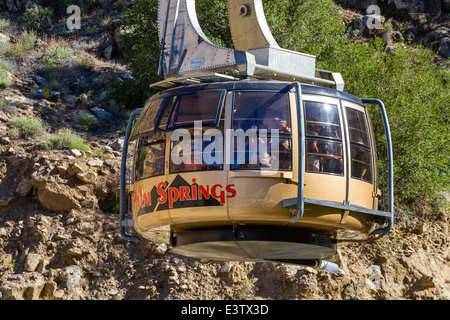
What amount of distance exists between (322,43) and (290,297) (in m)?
10.7

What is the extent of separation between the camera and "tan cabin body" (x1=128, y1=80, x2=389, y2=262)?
12102 millimetres

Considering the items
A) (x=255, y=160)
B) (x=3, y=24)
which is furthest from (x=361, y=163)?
(x=3, y=24)

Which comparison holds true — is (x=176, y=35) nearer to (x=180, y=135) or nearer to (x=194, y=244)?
(x=180, y=135)

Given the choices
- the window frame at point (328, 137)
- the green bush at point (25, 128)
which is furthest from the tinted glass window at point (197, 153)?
the green bush at point (25, 128)

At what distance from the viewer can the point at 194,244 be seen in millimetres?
13602

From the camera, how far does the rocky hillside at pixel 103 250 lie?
20641mm

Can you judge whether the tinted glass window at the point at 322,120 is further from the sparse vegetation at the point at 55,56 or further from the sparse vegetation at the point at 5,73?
the sparse vegetation at the point at 55,56

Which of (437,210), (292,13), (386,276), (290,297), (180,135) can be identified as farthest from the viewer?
(292,13)

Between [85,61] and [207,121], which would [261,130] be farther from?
[85,61]

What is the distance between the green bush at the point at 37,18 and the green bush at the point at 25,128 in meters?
12.1

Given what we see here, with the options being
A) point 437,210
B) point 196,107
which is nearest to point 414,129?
point 437,210

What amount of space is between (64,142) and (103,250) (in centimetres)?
455

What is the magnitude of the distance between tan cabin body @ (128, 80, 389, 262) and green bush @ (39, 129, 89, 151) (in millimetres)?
10999

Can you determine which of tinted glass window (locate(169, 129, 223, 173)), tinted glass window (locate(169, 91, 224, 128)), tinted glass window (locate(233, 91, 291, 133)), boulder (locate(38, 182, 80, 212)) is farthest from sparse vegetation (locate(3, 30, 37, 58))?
tinted glass window (locate(233, 91, 291, 133))
